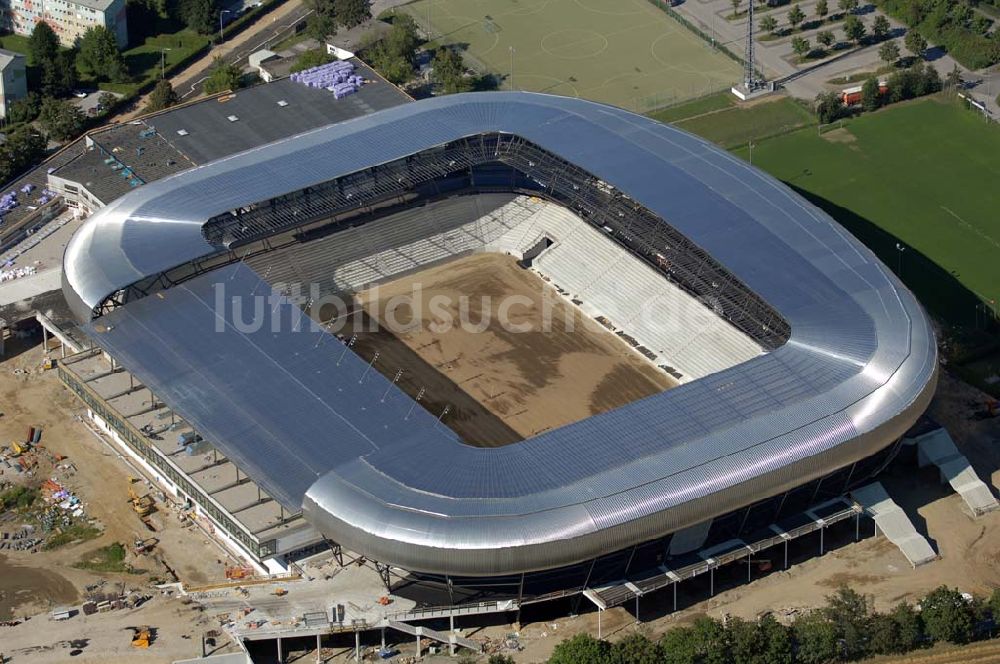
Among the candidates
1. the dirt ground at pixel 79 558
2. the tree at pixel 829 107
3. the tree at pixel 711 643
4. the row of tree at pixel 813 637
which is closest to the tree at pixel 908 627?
the row of tree at pixel 813 637

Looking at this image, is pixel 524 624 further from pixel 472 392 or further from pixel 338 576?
pixel 472 392

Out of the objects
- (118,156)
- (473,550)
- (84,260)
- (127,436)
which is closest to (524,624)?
(473,550)

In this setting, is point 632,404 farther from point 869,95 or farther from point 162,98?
point 162,98

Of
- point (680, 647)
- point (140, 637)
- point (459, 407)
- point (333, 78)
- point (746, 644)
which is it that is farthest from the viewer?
point (333, 78)

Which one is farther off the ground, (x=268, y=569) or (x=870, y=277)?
(x=870, y=277)

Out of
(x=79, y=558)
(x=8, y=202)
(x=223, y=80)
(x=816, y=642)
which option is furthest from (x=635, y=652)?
(x=223, y=80)

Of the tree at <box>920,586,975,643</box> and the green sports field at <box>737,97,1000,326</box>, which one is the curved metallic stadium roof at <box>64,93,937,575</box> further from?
the green sports field at <box>737,97,1000,326</box>
